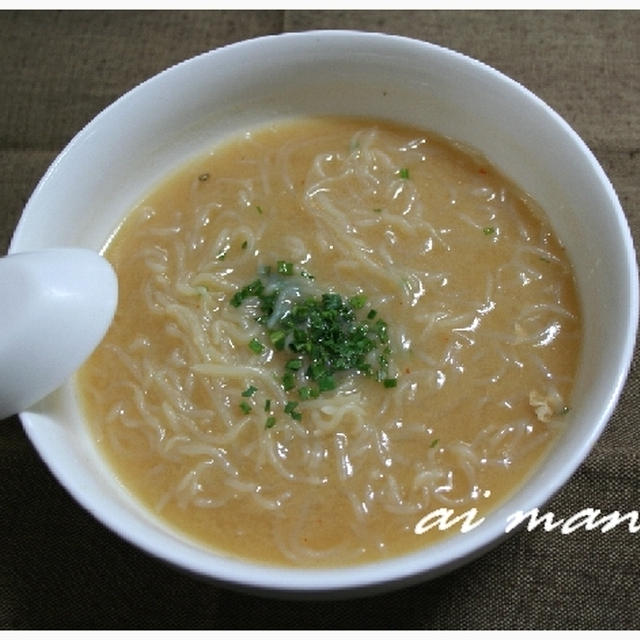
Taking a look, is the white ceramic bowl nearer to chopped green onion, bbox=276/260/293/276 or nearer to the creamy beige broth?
the creamy beige broth

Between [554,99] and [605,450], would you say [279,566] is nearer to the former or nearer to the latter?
[605,450]

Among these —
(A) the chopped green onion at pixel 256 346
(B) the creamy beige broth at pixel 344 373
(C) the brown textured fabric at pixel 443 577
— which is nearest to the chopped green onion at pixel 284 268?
(B) the creamy beige broth at pixel 344 373

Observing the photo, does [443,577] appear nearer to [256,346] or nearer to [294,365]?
[294,365]

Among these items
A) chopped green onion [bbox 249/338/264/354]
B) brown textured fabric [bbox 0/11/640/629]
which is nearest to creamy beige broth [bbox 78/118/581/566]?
chopped green onion [bbox 249/338/264/354]

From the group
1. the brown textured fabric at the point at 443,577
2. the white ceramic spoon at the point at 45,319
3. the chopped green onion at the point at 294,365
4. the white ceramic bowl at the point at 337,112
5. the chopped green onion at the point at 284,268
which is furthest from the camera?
the chopped green onion at the point at 284,268

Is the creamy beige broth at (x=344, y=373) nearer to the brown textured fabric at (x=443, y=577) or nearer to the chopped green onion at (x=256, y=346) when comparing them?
the chopped green onion at (x=256, y=346)

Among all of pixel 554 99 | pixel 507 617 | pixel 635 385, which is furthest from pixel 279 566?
pixel 554 99
